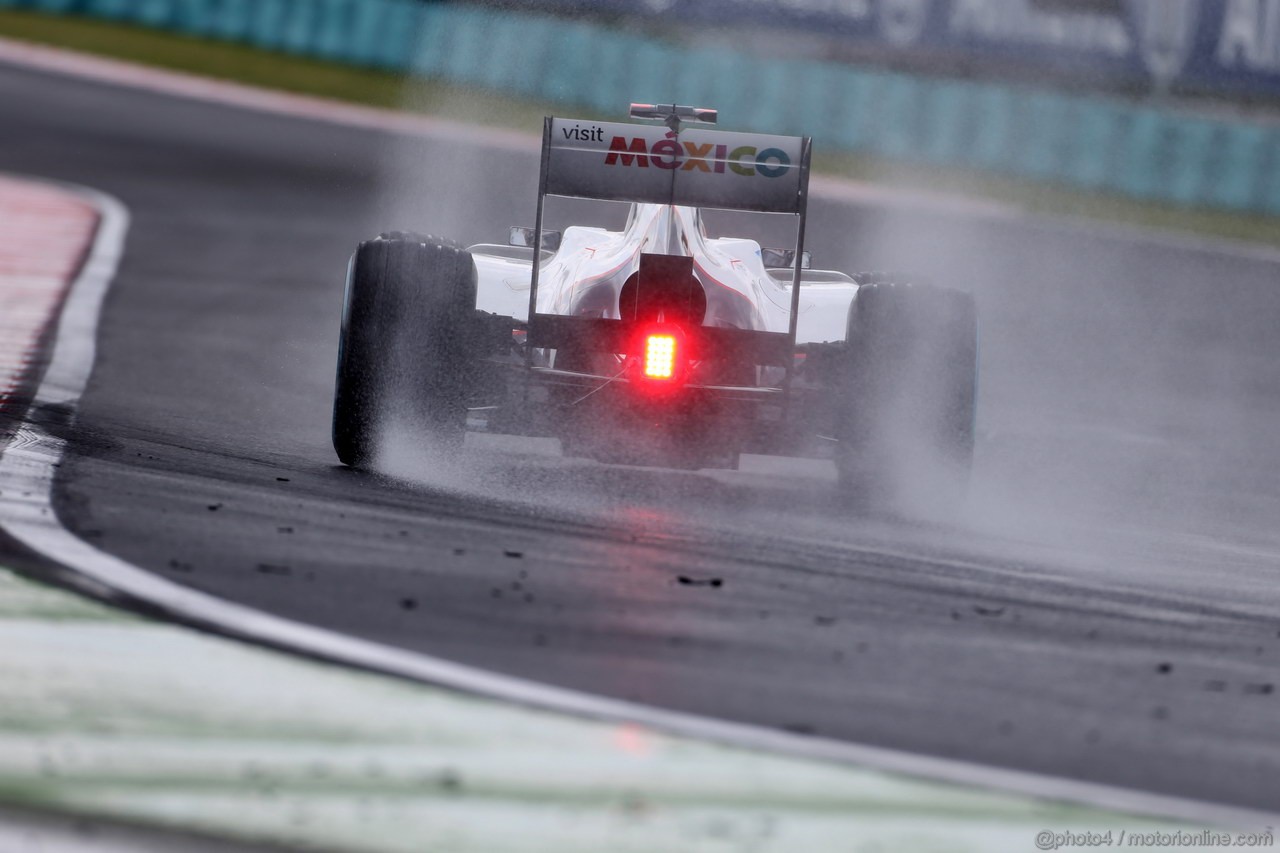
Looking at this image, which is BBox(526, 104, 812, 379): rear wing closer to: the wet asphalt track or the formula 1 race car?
the formula 1 race car

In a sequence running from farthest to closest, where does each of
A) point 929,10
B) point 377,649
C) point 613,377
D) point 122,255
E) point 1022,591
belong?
point 929,10 → point 122,255 → point 613,377 → point 1022,591 → point 377,649

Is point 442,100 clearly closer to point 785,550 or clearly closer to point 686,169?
point 686,169

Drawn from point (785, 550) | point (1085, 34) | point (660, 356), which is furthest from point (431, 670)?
point (1085, 34)

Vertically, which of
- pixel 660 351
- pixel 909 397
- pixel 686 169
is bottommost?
pixel 909 397

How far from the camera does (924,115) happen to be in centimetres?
2234

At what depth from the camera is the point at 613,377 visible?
738 centimetres

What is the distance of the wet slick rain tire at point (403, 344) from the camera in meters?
7.43

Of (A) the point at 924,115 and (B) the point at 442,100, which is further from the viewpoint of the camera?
(B) the point at 442,100

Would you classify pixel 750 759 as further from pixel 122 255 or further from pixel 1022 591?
pixel 122 255

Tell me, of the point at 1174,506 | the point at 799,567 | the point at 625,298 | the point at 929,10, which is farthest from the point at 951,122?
the point at 799,567

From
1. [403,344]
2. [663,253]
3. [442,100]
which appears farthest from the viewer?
[442,100]

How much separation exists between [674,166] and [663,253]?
0.35m

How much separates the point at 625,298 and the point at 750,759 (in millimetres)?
3782

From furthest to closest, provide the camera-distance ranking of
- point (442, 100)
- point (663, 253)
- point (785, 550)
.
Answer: point (442, 100) < point (663, 253) < point (785, 550)
